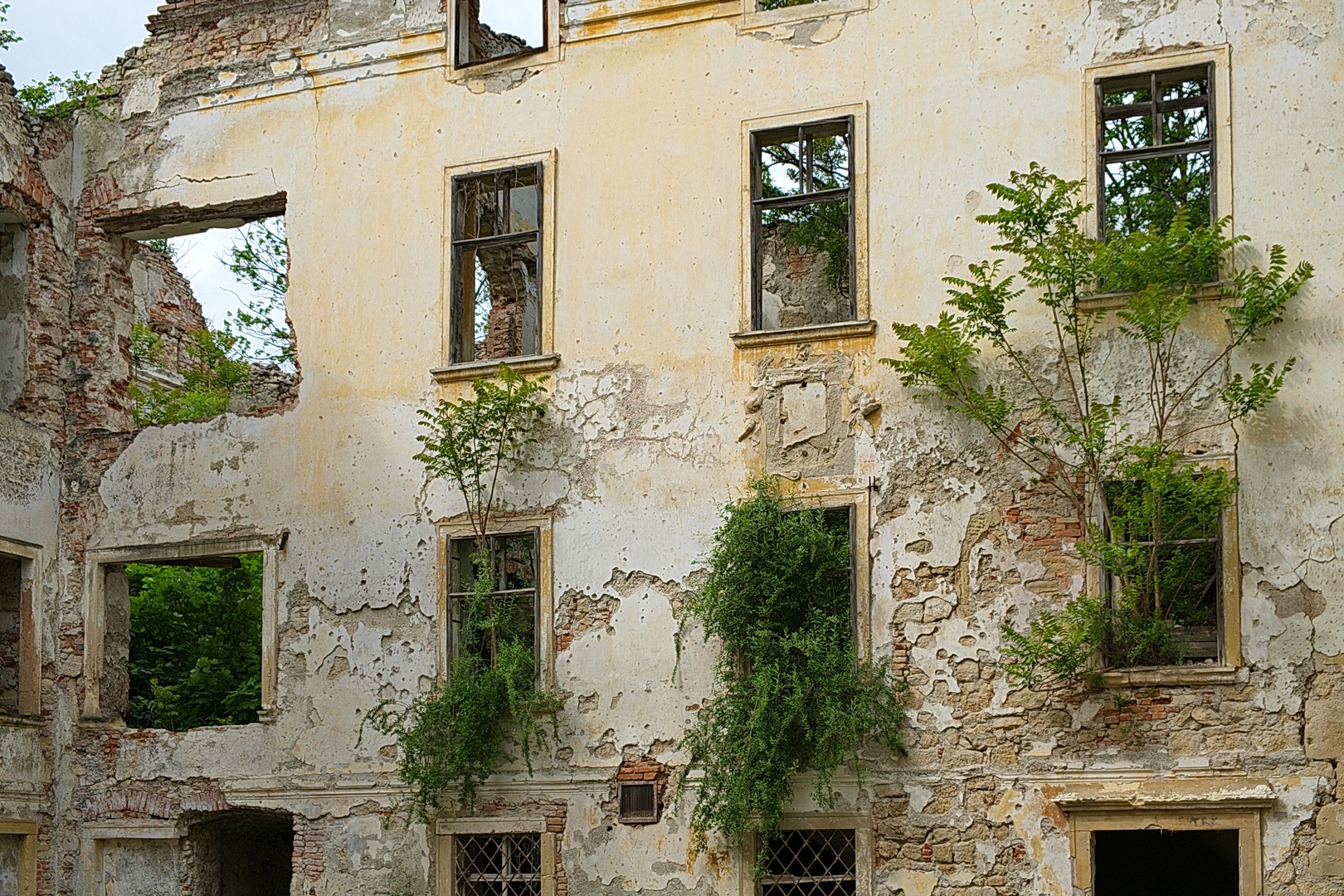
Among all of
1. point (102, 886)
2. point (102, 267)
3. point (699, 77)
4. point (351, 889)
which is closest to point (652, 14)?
point (699, 77)

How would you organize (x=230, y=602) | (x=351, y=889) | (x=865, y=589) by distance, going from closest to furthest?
(x=865, y=589) → (x=351, y=889) → (x=230, y=602)

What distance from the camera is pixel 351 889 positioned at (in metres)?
12.4

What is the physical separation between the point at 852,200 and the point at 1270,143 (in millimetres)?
2892

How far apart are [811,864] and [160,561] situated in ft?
20.3

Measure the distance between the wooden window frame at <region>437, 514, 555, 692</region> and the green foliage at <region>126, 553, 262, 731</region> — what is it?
3288mm

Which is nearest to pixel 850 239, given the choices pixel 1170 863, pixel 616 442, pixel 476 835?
Result: pixel 616 442

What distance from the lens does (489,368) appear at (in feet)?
41.5

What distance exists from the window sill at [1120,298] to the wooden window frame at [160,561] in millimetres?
6681

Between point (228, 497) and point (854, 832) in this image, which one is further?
point (228, 497)

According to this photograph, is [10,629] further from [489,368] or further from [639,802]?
[639,802]

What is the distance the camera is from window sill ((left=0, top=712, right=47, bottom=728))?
13.0 metres

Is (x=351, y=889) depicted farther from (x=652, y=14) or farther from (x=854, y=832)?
(x=652, y=14)

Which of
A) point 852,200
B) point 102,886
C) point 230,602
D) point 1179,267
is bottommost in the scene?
point 102,886

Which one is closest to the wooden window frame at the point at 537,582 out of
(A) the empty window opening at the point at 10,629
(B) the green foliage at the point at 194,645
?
(B) the green foliage at the point at 194,645
